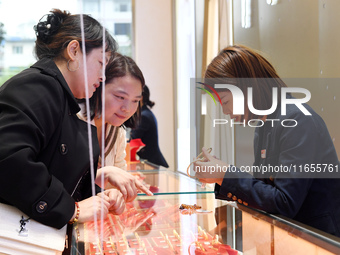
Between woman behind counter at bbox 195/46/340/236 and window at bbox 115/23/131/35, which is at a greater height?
window at bbox 115/23/131/35

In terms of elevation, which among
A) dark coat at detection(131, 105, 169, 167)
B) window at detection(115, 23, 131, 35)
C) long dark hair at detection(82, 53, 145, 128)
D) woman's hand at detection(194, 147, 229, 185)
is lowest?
dark coat at detection(131, 105, 169, 167)

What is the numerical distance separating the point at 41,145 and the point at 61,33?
0.34m

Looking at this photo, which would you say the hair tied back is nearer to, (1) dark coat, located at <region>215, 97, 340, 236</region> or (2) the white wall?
(1) dark coat, located at <region>215, 97, 340, 236</region>

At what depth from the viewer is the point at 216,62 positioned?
56.2 inches

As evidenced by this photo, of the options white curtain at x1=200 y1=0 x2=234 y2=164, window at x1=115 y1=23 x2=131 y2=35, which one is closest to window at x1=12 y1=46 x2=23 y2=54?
window at x1=115 y1=23 x2=131 y2=35

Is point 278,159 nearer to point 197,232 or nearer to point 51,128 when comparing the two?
point 197,232

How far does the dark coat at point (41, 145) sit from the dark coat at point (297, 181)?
51 cm

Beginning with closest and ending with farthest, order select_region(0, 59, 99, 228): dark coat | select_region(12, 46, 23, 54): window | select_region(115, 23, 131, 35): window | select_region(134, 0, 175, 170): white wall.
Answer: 1. select_region(0, 59, 99, 228): dark coat
2. select_region(134, 0, 175, 170): white wall
3. select_region(12, 46, 23, 54): window
4. select_region(115, 23, 131, 35): window

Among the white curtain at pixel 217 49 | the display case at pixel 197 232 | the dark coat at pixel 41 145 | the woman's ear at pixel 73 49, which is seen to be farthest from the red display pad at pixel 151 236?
the white curtain at pixel 217 49

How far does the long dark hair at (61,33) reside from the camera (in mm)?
1118

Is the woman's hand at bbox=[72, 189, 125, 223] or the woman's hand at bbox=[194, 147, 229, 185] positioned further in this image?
the woman's hand at bbox=[194, 147, 229, 185]

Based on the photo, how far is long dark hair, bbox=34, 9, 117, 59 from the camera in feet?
3.67

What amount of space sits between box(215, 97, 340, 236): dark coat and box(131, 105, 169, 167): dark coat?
249cm

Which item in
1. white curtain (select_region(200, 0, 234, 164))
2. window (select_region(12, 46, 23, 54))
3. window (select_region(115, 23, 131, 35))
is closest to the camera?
white curtain (select_region(200, 0, 234, 164))
